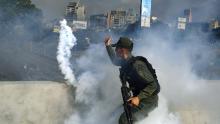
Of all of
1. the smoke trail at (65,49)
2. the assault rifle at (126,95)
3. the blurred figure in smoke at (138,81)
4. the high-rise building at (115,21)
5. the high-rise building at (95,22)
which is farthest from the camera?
the high-rise building at (115,21)

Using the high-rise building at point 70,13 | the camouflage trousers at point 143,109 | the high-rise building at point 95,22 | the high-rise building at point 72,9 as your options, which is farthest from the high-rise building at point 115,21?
the camouflage trousers at point 143,109

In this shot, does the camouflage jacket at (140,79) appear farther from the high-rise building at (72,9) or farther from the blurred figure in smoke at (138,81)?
the high-rise building at (72,9)

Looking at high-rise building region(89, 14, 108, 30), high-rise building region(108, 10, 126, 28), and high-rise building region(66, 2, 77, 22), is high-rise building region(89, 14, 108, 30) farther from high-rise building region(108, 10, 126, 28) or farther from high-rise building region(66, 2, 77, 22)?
high-rise building region(66, 2, 77, 22)

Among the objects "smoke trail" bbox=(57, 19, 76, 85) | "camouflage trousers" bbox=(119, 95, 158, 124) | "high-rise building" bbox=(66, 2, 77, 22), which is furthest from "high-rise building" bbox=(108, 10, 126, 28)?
"camouflage trousers" bbox=(119, 95, 158, 124)

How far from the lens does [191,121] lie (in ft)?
20.5

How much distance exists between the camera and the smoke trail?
546 cm

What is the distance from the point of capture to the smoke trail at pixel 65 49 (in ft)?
17.9

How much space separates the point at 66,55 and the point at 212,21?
162 inches

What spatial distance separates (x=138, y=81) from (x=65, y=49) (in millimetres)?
1449

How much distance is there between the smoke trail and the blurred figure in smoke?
0.99m

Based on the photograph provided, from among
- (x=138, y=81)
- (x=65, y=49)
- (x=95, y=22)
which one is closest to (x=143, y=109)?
(x=138, y=81)

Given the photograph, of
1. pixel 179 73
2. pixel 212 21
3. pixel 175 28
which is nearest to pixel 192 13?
pixel 212 21

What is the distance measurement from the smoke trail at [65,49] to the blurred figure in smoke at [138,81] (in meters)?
0.99

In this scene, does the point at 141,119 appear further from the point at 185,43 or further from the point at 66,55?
the point at 185,43
